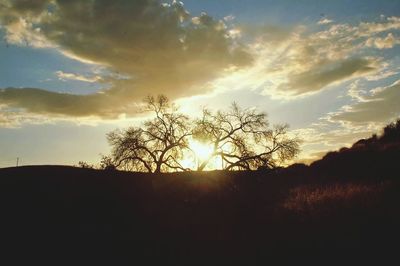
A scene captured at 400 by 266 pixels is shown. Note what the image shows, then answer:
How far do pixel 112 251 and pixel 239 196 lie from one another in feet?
25.1

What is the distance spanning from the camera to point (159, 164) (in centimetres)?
3431

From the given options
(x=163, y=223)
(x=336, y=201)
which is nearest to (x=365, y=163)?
(x=336, y=201)

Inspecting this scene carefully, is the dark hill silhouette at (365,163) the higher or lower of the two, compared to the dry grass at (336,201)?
higher

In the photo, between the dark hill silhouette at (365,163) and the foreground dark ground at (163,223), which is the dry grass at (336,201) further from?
the dark hill silhouette at (365,163)

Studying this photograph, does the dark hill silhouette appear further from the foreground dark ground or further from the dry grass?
the foreground dark ground

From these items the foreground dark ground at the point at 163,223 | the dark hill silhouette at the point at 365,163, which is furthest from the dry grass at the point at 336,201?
the dark hill silhouette at the point at 365,163

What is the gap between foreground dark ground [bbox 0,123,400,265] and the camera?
9031 mm

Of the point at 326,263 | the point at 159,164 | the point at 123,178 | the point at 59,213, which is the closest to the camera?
the point at 326,263

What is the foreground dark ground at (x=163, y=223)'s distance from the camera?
9.03 meters

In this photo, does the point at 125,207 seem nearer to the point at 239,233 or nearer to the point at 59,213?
the point at 59,213

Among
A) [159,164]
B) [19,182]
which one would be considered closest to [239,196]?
[19,182]

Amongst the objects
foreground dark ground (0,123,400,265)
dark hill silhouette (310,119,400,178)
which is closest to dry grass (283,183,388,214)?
foreground dark ground (0,123,400,265)

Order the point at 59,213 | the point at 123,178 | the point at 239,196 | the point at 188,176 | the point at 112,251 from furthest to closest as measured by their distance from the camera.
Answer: the point at 188,176 → the point at 239,196 → the point at 123,178 → the point at 59,213 → the point at 112,251

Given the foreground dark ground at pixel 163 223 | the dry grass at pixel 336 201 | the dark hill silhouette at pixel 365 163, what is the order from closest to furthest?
the foreground dark ground at pixel 163 223
the dry grass at pixel 336 201
the dark hill silhouette at pixel 365 163
